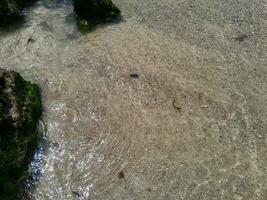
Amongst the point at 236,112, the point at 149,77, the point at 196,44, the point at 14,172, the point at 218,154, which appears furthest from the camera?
the point at 196,44

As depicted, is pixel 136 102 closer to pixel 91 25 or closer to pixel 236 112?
pixel 236 112

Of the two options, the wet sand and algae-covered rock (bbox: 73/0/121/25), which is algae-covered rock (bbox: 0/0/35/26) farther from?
algae-covered rock (bbox: 73/0/121/25)

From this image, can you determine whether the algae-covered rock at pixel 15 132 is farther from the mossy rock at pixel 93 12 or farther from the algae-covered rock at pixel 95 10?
the algae-covered rock at pixel 95 10

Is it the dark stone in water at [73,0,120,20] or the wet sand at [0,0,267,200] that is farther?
the dark stone in water at [73,0,120,20]

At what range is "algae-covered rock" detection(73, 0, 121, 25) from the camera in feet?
25.1

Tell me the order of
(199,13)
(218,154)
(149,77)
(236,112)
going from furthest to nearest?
(199,13)
(149,77)
(236,112)
(218,154)

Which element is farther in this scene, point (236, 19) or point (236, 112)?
point (236, 19)

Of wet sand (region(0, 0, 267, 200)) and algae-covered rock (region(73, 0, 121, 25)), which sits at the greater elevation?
algae-covered rock (region(73, 0, 121, 25))

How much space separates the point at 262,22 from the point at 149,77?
90.7 inches

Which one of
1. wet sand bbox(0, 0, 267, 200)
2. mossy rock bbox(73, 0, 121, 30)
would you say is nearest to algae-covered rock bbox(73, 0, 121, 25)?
mossy rock bbox(73, 0, 121, 30)

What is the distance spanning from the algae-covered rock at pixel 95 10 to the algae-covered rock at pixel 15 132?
87.6 inches

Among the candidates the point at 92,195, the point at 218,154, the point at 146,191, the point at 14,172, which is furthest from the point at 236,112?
the point at 14,172

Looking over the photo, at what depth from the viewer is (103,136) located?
19.0 feet

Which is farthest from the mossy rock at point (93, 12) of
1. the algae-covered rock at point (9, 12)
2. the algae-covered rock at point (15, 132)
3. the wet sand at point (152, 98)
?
the algae-covered rock at point (15, 132)
